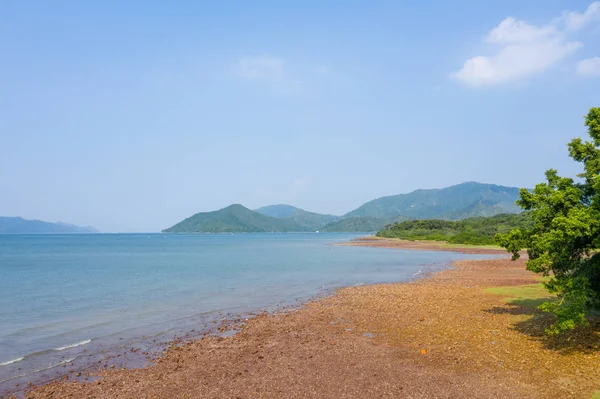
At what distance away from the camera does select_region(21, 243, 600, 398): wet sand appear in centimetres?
1299

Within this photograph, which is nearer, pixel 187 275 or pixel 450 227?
pixel 187 275

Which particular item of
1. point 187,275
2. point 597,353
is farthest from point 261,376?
point 187,275

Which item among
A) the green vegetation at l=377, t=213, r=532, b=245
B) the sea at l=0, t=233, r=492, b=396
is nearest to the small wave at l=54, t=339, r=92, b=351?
the sea at l=0, t=233, r=492, b=396

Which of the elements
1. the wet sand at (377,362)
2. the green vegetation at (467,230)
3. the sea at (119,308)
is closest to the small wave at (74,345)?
the sea at (119,308)

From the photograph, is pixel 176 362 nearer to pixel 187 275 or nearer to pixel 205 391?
pixel 205 391

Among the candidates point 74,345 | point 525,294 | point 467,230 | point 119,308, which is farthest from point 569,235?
point 467,230

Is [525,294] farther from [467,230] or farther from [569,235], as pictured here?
[467,230]

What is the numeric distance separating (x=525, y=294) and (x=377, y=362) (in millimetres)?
18667

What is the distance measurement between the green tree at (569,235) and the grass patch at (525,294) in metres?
7.36

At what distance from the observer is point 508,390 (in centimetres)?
1263

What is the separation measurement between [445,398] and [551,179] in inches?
469

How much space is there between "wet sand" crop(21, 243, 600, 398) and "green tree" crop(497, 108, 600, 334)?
69.8 inches

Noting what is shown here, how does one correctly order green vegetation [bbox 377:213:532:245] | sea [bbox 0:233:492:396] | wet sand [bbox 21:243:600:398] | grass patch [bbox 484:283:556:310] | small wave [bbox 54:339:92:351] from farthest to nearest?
green vegetation [bbox 377:213:532:245]
grass patch [bbox 484:283:556:310]
small wave [bbox 54:339:92:351]
sea [bbox 0:233:492:396]
wet sand [bbox 21:243:600:398]

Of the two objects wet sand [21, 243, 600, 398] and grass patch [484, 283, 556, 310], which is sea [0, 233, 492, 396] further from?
grass patch [484, 283, 556, 310]
